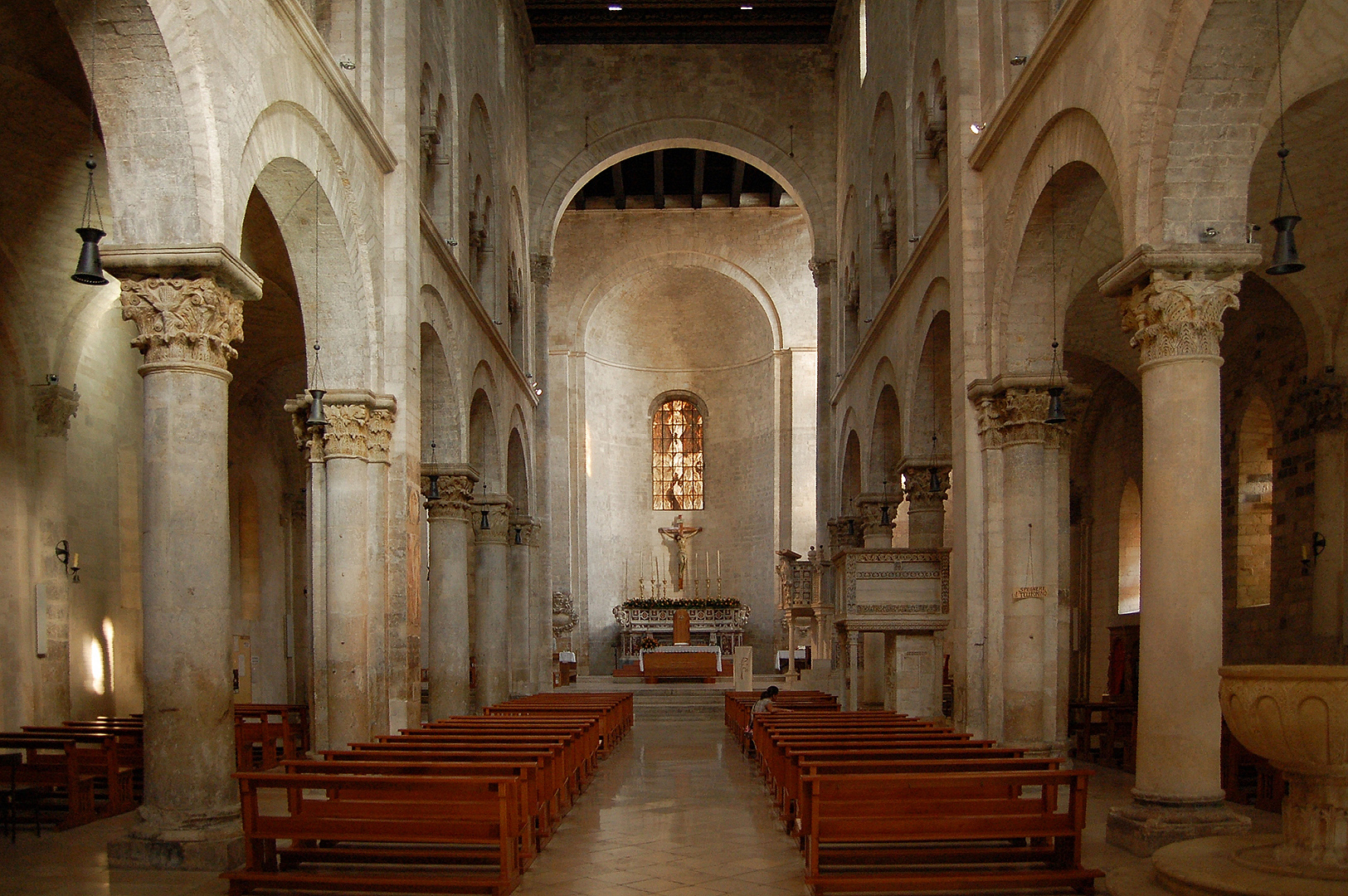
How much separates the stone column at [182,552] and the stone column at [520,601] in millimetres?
17876

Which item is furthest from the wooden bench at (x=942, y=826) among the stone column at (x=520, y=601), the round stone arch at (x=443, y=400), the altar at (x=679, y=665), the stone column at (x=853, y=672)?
the altar at (x=679, y=665)

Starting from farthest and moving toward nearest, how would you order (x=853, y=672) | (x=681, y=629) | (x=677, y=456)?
(x=677, y=456)
(x=681, y=629)
(x=853, y=672)

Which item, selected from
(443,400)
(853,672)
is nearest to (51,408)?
(443,400)

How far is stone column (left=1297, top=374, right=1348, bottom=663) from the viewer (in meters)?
15.4

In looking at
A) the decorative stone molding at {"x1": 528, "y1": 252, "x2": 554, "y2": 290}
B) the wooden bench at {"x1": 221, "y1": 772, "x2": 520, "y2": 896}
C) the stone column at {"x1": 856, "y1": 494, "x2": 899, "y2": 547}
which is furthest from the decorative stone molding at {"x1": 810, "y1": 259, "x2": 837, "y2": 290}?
the wooden bench at {"x1": 221, "y1": 772, "x2": 520, "y2": 896}

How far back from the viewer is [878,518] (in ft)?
76.8

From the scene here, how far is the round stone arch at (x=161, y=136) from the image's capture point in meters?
9.05

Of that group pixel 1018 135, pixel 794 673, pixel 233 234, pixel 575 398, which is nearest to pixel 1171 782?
pixel 1018 135

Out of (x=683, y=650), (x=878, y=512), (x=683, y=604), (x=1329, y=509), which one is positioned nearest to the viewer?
(x=1329, y=509)

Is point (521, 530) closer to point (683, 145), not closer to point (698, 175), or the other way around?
point (683, 145)

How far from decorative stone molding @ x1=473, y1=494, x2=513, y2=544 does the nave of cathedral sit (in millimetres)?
96

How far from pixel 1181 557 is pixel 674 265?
96.2 ft

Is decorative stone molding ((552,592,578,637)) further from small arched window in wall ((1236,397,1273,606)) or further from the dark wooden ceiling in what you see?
small arched window in wall ((1236,397,1273,606))

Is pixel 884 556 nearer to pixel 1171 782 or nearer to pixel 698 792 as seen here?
pixel 698 792
